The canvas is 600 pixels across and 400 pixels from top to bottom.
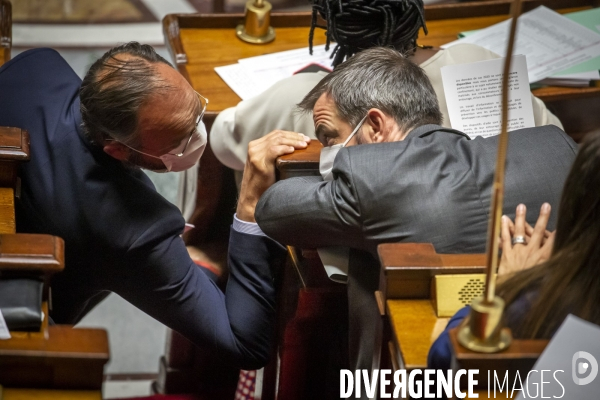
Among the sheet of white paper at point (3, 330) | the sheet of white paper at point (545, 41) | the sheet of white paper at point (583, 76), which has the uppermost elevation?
the sheet of white paper at point (545, 41)

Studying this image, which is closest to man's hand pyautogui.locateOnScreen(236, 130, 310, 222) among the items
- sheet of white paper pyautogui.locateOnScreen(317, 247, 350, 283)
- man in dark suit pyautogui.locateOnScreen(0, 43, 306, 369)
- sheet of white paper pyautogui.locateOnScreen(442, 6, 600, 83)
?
man in dark suit pyautogui.locateOnScreen(0, 43, 306, 369)

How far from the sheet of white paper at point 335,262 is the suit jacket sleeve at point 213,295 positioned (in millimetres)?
226

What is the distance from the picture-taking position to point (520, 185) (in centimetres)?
164

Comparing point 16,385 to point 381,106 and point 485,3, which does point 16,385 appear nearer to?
point 381,106

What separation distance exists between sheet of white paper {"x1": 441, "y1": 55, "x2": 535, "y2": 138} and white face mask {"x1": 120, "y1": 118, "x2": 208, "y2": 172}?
2.08 ft

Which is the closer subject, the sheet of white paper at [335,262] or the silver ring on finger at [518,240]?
the silver ring on finger at [518,240]

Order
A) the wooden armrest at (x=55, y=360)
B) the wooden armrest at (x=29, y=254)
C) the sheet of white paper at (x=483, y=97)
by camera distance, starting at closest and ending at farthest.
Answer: the wooden armrest at (x=55, y=360)
the wooden armrest at (x=29, y=254)
the sheet of white paper at (x=483, y=97)

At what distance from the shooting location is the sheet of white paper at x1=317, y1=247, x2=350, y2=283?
5.72ft

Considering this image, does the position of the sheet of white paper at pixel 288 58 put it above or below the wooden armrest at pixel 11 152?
below

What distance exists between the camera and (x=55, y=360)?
129 centimetres

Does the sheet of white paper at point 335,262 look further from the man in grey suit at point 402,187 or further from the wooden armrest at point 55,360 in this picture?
the wooden armrest at point 55,360

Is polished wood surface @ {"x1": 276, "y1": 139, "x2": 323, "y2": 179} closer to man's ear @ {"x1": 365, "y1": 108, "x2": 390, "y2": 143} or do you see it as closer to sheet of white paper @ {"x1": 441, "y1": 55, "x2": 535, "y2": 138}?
man's ear @ {"x1": 365, "y1": 108, "x2": 390, "y2": 143}

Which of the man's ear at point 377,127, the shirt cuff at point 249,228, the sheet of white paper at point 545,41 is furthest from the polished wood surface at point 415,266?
the sheet of white paper at point 545,41

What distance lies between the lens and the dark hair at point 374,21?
2.26 metres
